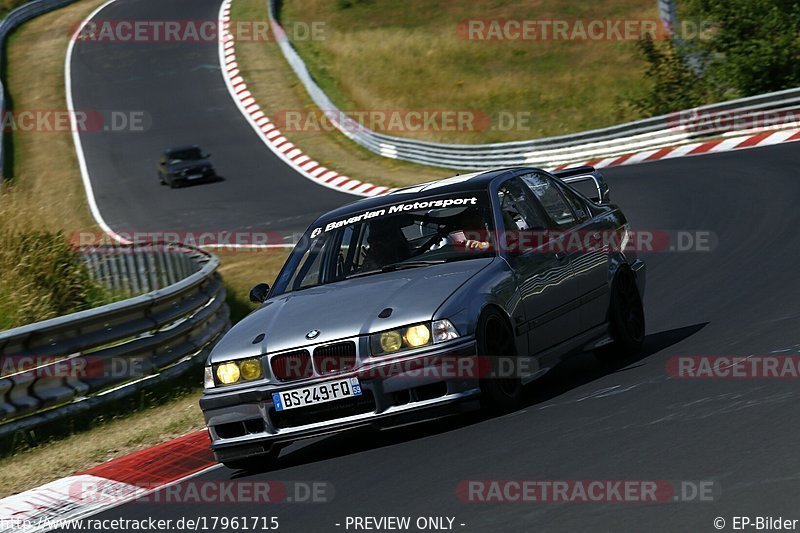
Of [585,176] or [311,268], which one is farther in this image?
[585,176]

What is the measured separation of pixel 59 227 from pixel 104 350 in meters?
4.65

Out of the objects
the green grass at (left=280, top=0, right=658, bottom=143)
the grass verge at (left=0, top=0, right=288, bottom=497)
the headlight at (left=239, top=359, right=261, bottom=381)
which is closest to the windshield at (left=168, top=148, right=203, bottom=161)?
the grass verge at (left=0, top=0, right=288, bottom=497)

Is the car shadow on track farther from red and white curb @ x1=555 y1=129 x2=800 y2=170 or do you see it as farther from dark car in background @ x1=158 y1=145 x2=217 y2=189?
dark car in background @ x1=158 y1=145 x2=217 y2=189

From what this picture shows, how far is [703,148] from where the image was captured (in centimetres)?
2512

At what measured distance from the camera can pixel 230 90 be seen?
146ft

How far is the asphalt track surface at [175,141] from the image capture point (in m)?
29.1

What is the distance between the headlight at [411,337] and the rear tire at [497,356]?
0.21m

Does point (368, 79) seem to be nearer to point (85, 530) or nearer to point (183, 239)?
point (183, 239)

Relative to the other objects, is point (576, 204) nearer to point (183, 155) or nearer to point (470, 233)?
point (470, 233)

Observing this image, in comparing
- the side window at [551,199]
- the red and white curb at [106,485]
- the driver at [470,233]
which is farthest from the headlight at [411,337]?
the side window at [551,199]

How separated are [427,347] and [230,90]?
3872 cm

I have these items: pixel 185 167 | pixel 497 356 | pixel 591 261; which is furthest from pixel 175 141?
pixel 497 356

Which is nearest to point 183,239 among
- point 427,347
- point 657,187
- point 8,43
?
point 657,187

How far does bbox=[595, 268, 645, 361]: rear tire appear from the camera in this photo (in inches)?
349
